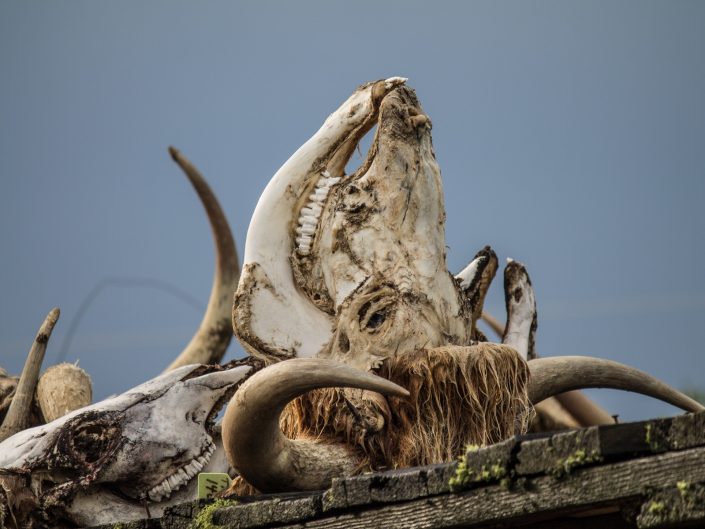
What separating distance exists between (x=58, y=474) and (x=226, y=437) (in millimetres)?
1283

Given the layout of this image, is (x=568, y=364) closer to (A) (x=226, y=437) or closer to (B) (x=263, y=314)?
(B) (x=263, y=314)

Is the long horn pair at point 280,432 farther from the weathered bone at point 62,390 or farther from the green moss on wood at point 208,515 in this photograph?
the weathered bone at point 62,390

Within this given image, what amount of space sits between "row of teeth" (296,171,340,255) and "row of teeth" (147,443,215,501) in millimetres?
1026

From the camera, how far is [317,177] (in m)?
5.60

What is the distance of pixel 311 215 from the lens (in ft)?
18.1

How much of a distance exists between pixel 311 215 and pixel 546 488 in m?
2.46

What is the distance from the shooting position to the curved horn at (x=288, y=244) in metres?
5.29

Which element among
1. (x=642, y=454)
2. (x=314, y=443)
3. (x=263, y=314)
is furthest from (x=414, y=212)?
(x=642, y=454)

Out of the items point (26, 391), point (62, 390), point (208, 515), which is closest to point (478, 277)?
point (208, 515)

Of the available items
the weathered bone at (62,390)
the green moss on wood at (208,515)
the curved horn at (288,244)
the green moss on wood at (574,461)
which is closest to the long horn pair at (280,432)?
the green moss on wood at (208,515)

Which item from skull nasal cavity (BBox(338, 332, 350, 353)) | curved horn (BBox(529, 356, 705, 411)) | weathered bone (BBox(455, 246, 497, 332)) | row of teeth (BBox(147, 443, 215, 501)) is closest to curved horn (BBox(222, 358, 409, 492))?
skull nasal cavity (BBox(338, 332, 350, 353))

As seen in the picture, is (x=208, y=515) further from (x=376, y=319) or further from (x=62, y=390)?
(x=62, y=390)

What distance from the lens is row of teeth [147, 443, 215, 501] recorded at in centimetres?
552

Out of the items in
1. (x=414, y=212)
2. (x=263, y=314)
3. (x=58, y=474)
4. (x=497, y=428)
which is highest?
(x=414, y=212)
